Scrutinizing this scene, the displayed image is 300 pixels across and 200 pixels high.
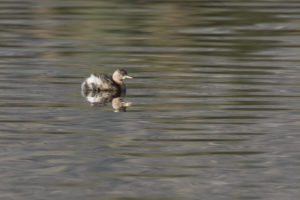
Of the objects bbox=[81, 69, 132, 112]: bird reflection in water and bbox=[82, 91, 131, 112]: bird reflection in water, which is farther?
bbox=[81, 69, 132, 112]: bird reflection in water

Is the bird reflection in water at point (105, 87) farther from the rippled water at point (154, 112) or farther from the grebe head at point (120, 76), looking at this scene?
the rippled water at point (154, 112)

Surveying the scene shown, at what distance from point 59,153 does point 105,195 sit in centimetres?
190

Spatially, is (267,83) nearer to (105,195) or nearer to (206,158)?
(206,158)

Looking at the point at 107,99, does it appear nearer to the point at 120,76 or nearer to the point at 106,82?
the point at 106,82

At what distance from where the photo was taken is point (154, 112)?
13.3 m

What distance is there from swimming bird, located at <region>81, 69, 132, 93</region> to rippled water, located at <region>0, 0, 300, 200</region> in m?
0.17

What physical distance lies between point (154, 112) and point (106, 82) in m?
2.32

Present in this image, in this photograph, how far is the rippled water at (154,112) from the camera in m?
9.62

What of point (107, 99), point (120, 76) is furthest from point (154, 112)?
point (120, 76)

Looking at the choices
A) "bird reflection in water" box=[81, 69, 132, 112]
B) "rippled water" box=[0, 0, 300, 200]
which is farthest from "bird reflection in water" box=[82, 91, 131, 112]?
"rippled water" box=[0, 0, 300, 200]

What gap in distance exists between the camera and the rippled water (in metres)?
9.62

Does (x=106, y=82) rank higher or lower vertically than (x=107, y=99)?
higher

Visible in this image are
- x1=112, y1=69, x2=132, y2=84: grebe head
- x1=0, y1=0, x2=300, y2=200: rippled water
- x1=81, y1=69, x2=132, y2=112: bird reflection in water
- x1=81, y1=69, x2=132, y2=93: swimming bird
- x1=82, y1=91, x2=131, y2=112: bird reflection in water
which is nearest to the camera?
x1=0, y1=0, x2=300, y2=200: rippled water

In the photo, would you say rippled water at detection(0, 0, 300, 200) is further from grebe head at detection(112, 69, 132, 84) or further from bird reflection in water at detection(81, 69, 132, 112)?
grebe head at detection(112, 69, 132, 84)
